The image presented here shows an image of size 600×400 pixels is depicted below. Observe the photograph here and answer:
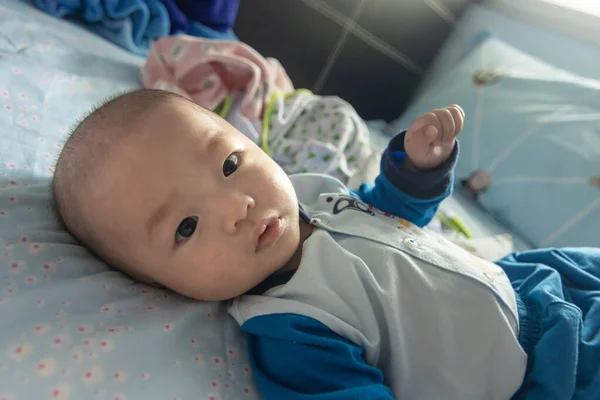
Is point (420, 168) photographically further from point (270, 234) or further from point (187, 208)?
point (187, 208)

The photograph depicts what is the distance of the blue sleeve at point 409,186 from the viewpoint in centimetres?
82

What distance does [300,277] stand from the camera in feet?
2.31

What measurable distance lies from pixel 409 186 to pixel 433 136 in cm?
12

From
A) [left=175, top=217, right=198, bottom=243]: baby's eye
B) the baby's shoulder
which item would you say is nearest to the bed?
[left=175, top=217, right=198, bottom=243]: baby's eye

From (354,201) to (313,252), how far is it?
16cm

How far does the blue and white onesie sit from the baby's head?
0.09 metres

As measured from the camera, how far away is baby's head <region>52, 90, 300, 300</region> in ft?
2.01

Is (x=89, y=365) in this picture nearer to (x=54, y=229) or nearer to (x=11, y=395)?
(x=11, y=395)

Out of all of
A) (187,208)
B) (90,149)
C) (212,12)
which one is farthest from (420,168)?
(212,12)

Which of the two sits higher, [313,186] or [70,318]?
[313,186]

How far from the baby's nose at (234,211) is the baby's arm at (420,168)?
330 mm

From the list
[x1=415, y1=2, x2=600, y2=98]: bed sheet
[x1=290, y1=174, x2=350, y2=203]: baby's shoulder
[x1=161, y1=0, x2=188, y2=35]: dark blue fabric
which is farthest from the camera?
[x1=415, y1=2, x2=600, y2=98]: bed sheet

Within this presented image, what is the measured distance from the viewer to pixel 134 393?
511mm

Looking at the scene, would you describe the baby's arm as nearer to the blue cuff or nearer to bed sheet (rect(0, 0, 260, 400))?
the blue cuff
